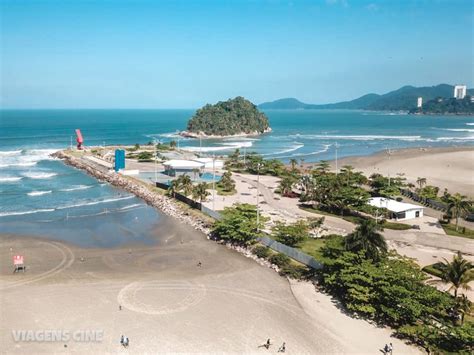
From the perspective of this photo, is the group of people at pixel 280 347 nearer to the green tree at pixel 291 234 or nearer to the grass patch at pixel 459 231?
the green tree at pixel 291 234

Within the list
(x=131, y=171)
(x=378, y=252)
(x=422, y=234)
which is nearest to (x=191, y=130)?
(x=131, y=171)

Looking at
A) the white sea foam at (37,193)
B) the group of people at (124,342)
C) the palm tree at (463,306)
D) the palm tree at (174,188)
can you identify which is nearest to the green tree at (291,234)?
the palm tree at (463,306)

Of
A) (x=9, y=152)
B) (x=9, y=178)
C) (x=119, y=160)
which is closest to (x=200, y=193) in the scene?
(x=119, y=160)

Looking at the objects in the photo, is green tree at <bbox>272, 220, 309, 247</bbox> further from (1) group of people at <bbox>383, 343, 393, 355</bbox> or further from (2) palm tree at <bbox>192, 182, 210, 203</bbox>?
(2) palm tree at <bbox>192, 182, 210, 203</bbox>

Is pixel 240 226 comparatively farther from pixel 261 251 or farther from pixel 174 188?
pixel 174 188

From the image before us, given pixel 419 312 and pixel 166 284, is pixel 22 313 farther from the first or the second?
pixel 419 312

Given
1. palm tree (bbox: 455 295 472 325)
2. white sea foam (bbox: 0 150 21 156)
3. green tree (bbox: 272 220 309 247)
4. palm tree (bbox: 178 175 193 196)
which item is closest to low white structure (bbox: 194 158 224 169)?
palm tree (bbox: 178 175 193 196)

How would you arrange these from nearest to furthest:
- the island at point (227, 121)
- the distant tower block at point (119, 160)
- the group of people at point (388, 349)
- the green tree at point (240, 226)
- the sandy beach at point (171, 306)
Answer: the group of people at point (388, 349) → the sandy beach at point (171, 306) → the green tree at point (240, 226) → the distant tower block at point (119, 160) → the island at point (227, 121)
